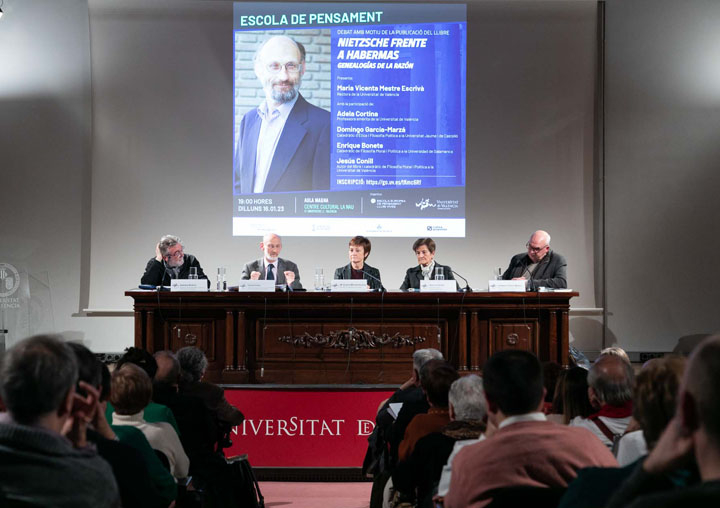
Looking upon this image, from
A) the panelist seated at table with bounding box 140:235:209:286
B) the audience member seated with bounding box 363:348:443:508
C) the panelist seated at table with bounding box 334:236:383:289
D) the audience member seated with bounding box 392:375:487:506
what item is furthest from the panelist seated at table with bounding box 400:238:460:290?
the audience member seated with bounding box 392:375:487:506

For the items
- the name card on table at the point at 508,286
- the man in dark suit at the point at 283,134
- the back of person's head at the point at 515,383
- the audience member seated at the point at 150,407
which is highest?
the man in dark suit at the point at 283,134

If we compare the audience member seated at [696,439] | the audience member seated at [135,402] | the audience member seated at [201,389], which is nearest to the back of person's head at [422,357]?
the audience member seated at [201,389]

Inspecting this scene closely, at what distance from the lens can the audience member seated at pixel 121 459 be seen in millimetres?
1852

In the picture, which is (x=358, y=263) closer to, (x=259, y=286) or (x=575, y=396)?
(x=259, y=286)

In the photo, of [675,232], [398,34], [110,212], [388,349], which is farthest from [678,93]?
[110,212]

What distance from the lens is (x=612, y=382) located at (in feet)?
8.52

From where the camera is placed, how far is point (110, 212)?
7676 millimetres

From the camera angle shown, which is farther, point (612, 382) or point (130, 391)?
point (612, 382)

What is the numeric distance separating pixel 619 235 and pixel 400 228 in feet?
7.14

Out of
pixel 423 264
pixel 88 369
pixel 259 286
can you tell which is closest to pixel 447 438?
pixel 88 369

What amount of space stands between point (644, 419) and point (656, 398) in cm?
5

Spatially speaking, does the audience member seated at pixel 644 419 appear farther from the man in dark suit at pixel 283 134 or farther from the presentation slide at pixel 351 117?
the man in dark suit at pixel 283 134

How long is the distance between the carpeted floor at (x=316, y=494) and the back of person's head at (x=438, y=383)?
1.69 meters

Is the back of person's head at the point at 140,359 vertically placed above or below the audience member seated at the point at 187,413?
above
